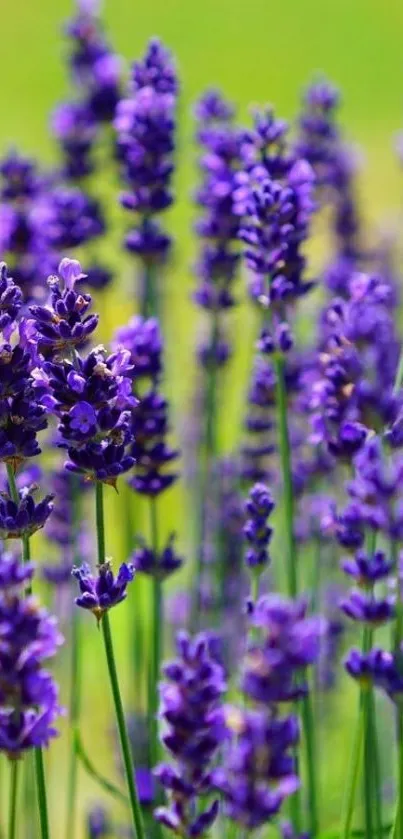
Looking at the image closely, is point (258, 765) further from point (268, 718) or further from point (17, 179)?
point (17, 179)

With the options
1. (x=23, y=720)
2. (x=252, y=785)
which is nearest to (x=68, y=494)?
(x=23, y=720)

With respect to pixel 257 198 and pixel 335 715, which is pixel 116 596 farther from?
pixel 335 715

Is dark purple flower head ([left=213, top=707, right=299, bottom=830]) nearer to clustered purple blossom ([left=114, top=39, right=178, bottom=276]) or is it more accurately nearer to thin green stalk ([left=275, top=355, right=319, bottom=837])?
thin green stalk ([left=275, top=355, right=319, bottom=837])

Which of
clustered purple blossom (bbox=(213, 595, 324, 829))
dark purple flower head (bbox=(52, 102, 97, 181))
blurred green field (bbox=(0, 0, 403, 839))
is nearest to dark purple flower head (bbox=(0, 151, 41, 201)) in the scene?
dark purple flower head (bbox=(52, 102, 97, 181))

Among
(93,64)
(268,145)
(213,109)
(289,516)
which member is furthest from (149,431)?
(93,64)

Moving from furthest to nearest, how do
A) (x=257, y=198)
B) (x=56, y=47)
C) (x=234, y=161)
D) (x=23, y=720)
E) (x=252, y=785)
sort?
(x=56, y=47), (x=234, y=161), (x=257, y=198), (x=23, y=720), (x=252, y=785)

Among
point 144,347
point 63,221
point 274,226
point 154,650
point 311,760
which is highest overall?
point 63,221
